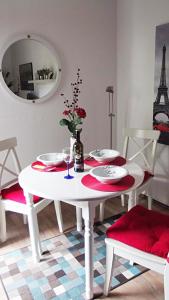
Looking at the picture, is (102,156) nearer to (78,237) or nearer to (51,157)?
(51,157)

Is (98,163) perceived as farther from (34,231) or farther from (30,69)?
(30,69)

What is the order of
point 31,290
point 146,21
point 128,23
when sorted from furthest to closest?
point 128,23, point 146,21, point 31,290

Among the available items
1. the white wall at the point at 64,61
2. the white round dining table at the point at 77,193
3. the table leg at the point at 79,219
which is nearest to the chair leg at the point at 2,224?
the white round dining table at the point at 77,193

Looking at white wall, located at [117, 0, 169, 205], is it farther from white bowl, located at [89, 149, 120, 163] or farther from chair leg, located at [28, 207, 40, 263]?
chair leg, located at [28, 207, 40, 263]

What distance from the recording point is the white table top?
4.75 ft

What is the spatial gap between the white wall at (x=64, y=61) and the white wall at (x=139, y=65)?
15 cm

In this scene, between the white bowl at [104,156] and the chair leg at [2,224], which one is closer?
the white bowl at [104,156]

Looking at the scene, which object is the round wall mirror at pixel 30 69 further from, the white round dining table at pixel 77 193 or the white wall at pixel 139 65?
the white round dining table at pixel 77 193

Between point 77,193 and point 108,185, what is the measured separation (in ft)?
0.69

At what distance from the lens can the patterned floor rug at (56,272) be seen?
1.71 metres

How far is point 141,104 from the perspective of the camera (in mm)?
2818

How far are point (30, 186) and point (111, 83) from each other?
1.98 meters

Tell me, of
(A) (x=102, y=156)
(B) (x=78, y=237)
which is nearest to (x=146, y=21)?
(A) (x=102, y=156)

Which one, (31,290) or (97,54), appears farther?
(97,54)
